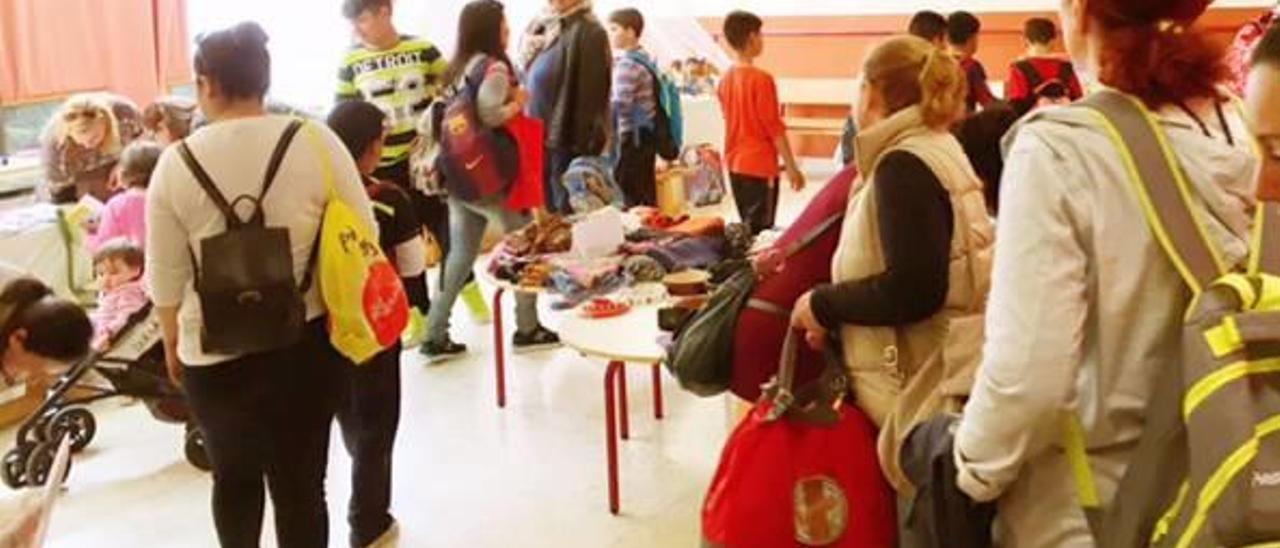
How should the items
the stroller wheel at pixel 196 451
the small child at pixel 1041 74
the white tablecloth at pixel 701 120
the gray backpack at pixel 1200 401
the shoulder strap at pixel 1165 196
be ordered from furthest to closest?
the white tablecloth at pixel 701 120
the small child at pixel 1041 74
the stroller wheel at pixel 196 451
the shoulder strap at pixel 1165 196
the gray backpack at pixel 1200 401

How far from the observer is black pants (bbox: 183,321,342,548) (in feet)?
8.13

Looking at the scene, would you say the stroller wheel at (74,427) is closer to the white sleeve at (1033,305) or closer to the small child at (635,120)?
the small child at (635,120)

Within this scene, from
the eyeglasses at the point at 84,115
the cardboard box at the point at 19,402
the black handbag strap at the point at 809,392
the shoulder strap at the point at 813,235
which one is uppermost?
the shoulder strap at the point at 813,235

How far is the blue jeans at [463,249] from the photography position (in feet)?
15.0

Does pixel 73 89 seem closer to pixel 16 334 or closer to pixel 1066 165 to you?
pixel 16 334

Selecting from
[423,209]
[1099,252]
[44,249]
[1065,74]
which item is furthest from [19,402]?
[1065,74]

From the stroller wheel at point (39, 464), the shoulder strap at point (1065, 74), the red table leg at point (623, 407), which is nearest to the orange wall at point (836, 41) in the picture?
the shoulder strap at point (1065, 74)

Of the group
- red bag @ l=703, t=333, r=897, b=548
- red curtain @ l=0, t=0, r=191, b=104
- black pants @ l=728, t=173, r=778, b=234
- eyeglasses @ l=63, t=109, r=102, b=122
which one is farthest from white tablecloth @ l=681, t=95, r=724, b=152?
red bag @ l=703, t=333, r=897, b=548

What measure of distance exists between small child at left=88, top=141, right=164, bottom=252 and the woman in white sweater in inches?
57.1

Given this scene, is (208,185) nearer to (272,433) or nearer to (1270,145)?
(272,433)

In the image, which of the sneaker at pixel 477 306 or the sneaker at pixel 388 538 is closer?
the sneaker at pixel 388 538

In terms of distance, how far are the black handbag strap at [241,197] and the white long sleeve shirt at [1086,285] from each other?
1.46 metres

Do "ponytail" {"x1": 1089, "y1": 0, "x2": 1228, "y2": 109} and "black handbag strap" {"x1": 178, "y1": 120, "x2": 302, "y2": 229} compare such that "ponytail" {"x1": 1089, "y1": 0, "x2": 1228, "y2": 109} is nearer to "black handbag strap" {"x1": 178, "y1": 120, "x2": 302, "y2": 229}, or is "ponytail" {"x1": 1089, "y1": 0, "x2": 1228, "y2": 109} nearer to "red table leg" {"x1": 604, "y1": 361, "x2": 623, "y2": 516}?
"black handbag strap" {"x1": 178, "y1": 120, "x2": 302, "y2": 229}

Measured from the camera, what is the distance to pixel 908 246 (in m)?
2.05
